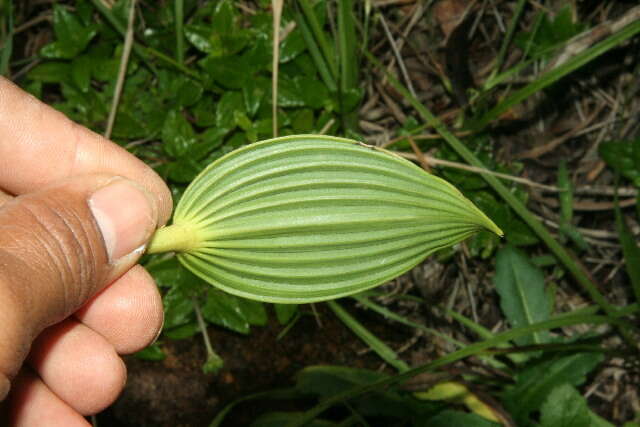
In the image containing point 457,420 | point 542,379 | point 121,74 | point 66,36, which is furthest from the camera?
point 66,36

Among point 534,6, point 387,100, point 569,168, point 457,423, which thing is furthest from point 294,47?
point 457,423

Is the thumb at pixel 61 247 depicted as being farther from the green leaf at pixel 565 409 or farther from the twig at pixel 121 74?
the green leaf at pixel 565 409

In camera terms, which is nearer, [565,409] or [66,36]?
[565,409]

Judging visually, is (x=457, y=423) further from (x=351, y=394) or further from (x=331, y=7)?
(x=331, y=7)

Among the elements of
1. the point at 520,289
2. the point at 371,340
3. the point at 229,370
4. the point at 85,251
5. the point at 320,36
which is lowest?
the point at 229,370


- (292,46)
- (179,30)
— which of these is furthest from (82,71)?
(292,46)

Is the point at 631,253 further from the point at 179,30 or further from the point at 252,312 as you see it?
the point at 179,30

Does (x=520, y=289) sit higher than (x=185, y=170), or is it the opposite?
(x=185, y=170)
